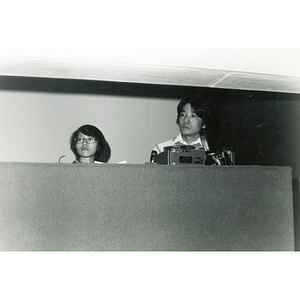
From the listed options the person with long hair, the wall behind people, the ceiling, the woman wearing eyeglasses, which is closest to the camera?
the ceiling

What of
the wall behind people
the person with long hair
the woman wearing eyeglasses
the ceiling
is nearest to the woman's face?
the woman wearing eyeglasses

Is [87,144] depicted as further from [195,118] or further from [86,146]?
[195,118]

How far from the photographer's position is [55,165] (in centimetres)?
121

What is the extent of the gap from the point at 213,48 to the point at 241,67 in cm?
22

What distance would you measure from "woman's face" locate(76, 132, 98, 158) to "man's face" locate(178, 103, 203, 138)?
750 millimetres

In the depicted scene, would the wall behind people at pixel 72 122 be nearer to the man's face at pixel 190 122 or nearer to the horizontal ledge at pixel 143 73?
the man's face at pixel 190 122

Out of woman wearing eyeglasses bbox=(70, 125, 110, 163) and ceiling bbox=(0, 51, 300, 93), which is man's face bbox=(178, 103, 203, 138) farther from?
ceiling bbox=(0, 51, 300, 93)

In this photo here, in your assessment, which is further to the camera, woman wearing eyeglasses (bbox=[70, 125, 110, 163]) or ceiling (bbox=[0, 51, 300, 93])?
woman wearing eyeglasses (bbox=[70, 125, 110, 163])

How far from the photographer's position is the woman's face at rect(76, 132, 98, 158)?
2645mm

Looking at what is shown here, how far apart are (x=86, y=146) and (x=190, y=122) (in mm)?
876

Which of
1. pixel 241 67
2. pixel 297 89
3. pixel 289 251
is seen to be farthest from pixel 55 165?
pixel 297 89

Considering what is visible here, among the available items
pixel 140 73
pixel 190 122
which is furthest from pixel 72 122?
pixel 140 73

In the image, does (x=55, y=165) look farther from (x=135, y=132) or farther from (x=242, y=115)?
(x=135, y=132)

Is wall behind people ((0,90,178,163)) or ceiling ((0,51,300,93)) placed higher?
wall behind people ((0,90,178,163))
